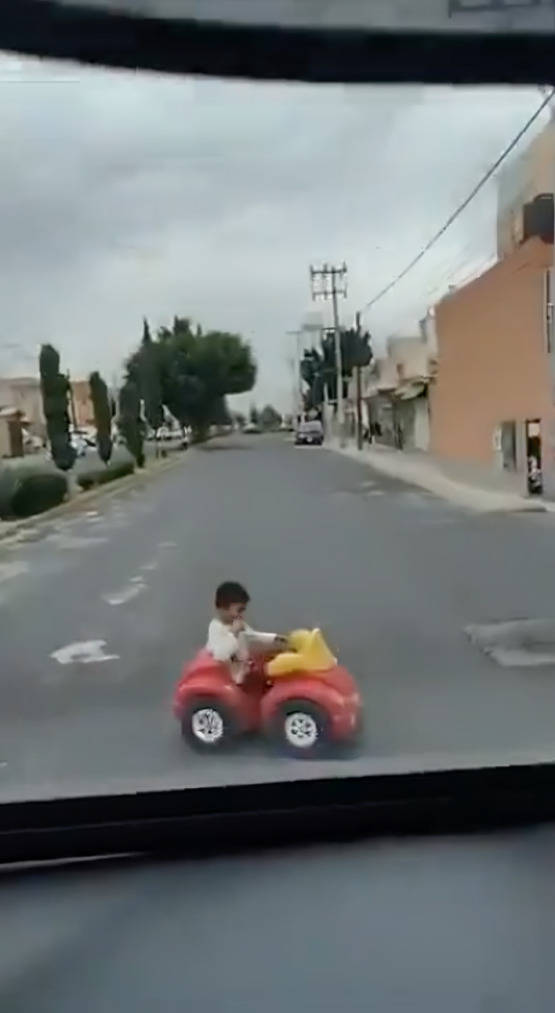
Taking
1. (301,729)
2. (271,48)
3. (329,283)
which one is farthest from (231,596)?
(271,48)

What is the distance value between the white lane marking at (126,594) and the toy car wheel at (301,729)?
1.44 feet

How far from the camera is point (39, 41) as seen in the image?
2004 mm

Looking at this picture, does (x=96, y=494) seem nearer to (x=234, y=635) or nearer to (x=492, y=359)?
(x=234, y=635)

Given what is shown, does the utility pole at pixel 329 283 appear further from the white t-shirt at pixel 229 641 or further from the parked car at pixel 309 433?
the white t-shirt at pixel 229 641

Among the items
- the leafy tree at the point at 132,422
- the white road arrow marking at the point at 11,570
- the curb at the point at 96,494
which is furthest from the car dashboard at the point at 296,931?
the leafy tree at the point at 132,422

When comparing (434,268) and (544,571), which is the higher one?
(434,268)

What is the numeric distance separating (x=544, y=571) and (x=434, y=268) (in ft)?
2.63

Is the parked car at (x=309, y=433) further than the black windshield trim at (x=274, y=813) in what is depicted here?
Yes

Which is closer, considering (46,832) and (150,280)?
(46,832)

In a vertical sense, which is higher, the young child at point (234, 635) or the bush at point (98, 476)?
the bush at point (98, 476)

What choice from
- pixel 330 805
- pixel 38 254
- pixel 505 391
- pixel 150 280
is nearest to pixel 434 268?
pixel 505 391

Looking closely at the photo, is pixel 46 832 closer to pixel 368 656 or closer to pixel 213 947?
pixel 213 947

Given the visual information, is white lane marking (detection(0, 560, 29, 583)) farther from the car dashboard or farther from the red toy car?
the car dashboard

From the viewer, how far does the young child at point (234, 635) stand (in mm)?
2252
